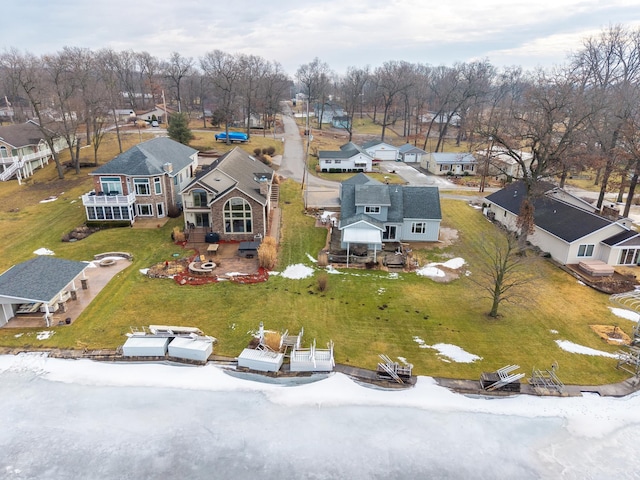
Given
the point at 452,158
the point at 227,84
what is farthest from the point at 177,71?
the point at 452,158

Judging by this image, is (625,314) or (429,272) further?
Answer: (429,272)

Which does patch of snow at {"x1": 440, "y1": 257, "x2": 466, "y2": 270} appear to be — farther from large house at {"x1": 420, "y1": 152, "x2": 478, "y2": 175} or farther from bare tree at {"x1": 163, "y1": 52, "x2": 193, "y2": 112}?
bare tree at {"x1": 163, "y1": 52, "x2": 193, "y2": 112}

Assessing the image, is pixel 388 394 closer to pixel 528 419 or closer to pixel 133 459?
pixel 528 419

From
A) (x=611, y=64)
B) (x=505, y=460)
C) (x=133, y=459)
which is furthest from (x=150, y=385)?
(x=611, y=64)

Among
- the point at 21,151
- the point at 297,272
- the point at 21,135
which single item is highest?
the point at 21,135

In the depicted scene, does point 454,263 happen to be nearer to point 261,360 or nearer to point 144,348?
point 261,360

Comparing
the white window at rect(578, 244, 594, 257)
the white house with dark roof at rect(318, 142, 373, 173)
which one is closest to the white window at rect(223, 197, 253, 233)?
the white window at rect(578, 244, 594, 257)
